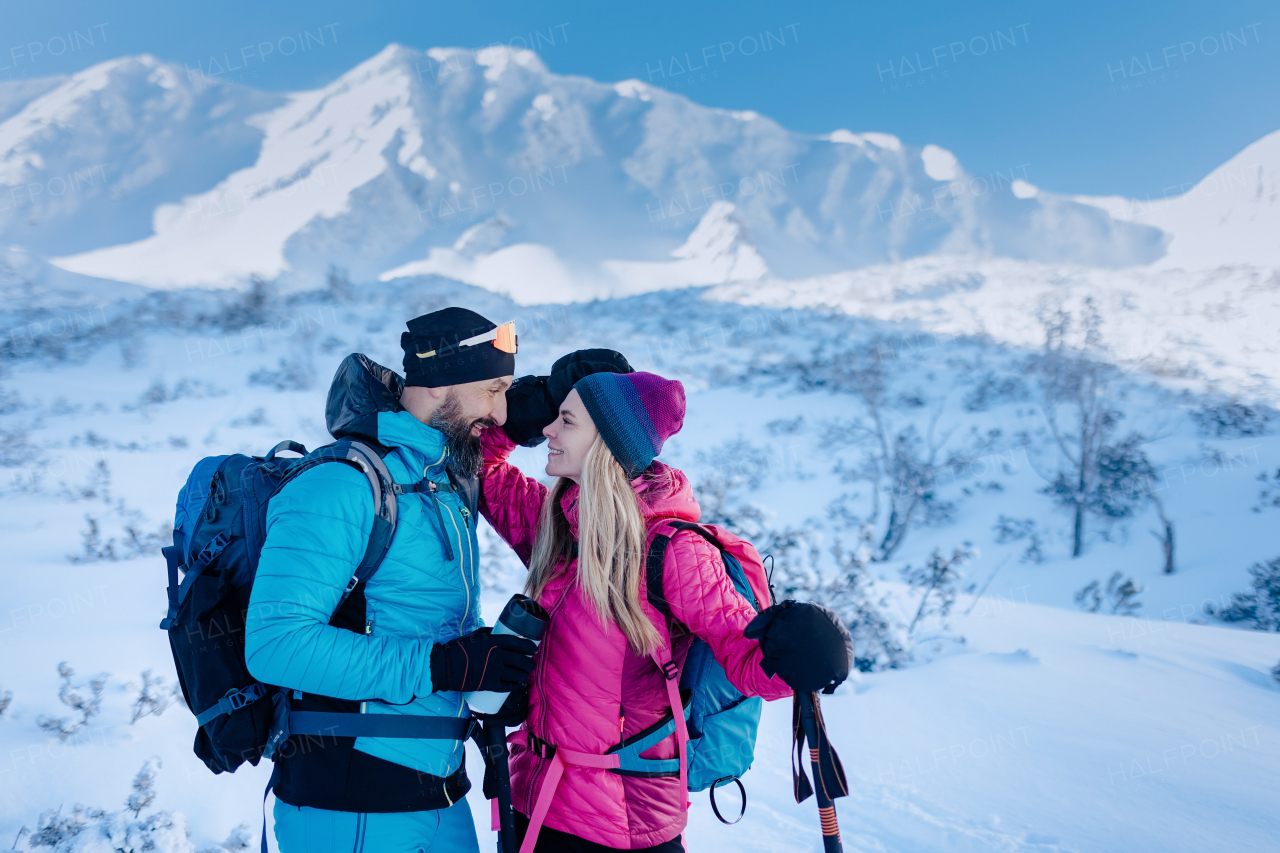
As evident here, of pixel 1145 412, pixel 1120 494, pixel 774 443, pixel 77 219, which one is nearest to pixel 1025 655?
pixel 1120 494

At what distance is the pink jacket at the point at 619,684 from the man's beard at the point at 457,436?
0.31 meters

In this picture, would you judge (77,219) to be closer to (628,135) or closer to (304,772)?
(628,135)

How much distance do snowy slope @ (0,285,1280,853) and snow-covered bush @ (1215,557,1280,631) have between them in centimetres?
42

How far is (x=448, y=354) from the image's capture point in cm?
170

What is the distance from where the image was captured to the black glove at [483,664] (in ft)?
4.40

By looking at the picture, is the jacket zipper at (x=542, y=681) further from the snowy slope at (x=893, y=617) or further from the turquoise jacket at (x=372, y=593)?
the snowy slope at (x=893, y=617)

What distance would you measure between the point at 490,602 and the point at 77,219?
27.8 m

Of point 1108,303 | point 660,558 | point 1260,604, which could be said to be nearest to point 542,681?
point 660,558

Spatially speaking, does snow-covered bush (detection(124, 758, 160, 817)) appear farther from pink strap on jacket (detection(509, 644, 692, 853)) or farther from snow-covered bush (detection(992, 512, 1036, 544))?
snow-covered bush (detection(992, 512, 1036, 544))

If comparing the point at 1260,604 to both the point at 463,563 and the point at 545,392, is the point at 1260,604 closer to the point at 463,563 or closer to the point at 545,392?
the point at 545,392

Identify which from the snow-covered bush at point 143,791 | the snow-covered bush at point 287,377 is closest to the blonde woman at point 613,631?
the snow-covered bush at point 143,791

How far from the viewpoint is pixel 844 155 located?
39.4 meters

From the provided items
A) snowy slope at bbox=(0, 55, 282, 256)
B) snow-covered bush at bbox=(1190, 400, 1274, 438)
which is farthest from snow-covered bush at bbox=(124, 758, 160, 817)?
snowy slope at bbox=(0, 55, 282, 256)

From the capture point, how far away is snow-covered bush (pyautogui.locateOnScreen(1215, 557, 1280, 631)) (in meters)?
6.41
